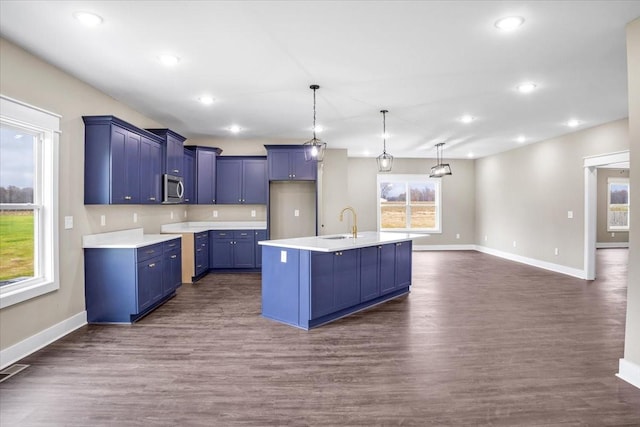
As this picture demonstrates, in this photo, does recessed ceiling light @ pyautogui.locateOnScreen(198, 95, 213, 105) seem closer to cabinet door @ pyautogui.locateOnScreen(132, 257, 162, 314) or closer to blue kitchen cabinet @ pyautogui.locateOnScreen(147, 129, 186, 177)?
blue kitchen cabinet @ pyautogui.locateOnScreen(147, 129, 186, 177)

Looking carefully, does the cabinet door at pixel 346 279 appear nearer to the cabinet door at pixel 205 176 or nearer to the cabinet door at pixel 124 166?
the cabinet door at pixel 124 166

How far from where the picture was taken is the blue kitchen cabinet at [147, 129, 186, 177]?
207 inches

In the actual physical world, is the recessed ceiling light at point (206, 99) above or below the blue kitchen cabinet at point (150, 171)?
above

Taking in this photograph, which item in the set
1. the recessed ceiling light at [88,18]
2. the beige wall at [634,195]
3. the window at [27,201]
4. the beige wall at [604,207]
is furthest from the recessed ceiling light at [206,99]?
the beige wall at [604,207]

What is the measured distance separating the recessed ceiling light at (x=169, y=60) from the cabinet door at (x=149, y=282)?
221cm

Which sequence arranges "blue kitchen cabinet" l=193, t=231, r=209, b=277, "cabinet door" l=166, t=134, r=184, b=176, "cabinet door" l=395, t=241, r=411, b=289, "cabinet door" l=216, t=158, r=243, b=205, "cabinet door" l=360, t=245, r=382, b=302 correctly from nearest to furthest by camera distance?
"cabinet door" l=360, t=245, r=382, b=302, "cabinet door" l=395, t=241, r=411, b=289, "cabinet door" l=166, t=134, r=184, b=176, "blue kitchen cabinet" l=193, t=231, r=209, b=277, "cabinet door" l=216, t=158, r=243, b=205

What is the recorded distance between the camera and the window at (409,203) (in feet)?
32.6

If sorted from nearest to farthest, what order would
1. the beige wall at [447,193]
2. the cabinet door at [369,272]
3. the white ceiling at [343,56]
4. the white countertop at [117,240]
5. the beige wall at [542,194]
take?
the white ceiling at [343,56] < the white countertop at [117,240] < the cabinet door at [369,272] < the beige wall at [542,194] < the beige wall at [447,193]

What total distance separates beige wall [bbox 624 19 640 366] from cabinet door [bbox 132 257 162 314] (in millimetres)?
4605

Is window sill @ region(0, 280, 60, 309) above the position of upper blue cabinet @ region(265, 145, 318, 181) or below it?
below

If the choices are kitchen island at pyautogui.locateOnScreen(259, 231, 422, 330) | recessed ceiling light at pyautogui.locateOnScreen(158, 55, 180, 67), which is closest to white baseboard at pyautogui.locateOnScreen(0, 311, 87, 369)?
kitchen island at pyautogui.locateOnScreen(259, 231, 422, 330)

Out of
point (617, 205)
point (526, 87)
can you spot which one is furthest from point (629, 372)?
point (617, 205)

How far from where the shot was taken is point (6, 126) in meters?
2.90

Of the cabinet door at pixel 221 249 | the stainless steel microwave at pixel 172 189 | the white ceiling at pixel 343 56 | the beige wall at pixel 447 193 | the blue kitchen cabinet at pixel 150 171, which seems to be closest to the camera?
the white ceiling at pixel 343 56
